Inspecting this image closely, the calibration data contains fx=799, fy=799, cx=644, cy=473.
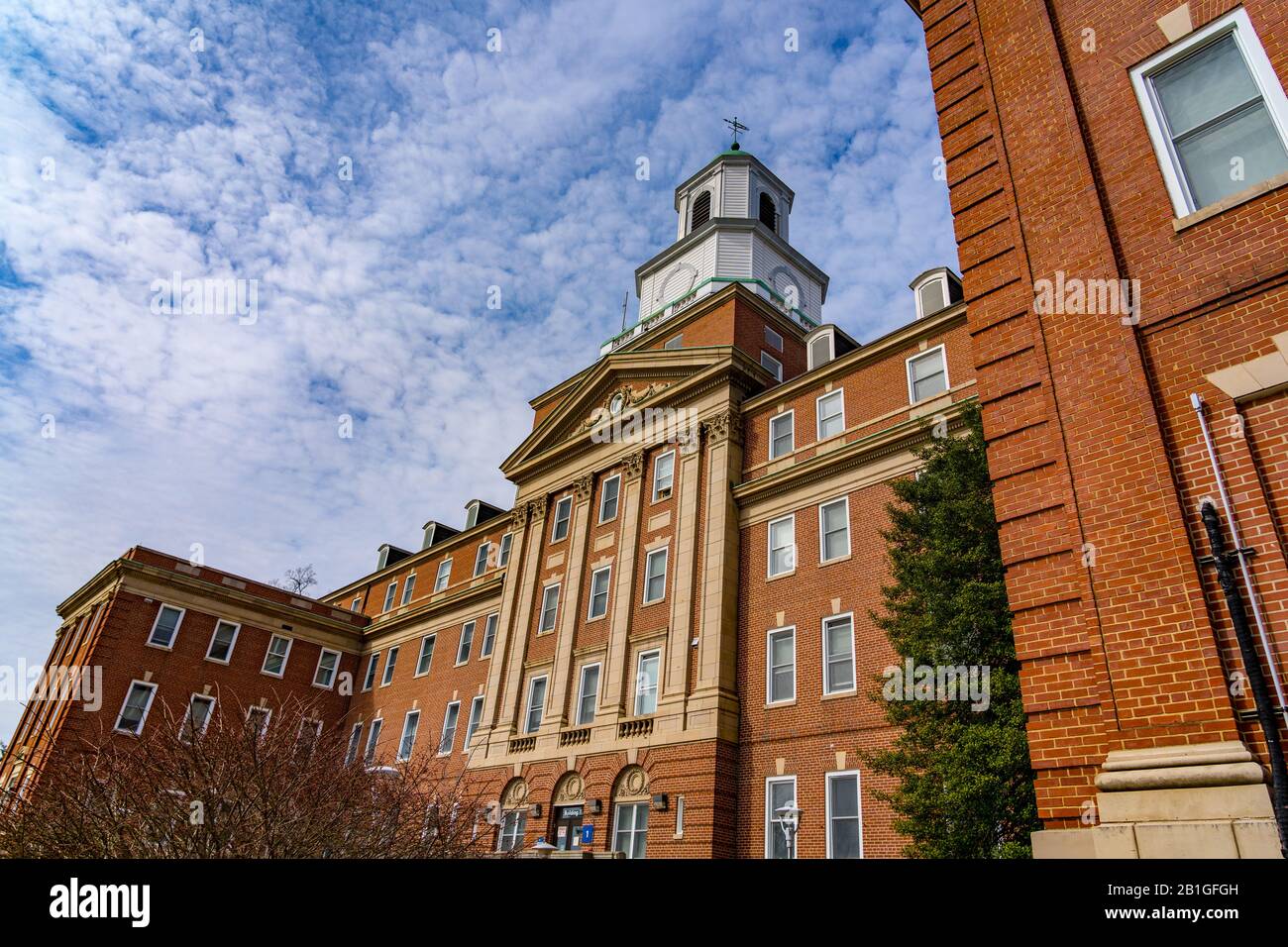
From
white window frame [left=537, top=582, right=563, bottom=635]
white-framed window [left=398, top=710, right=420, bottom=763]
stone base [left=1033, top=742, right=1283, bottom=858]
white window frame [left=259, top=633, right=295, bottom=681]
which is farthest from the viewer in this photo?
white window frame [left=259, top=633, right=295, bottom=681]

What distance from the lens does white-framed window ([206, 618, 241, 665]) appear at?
44281 mm

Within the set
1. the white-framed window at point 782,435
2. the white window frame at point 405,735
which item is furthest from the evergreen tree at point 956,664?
the white window frame at point 405,735

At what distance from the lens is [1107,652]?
6.86 m

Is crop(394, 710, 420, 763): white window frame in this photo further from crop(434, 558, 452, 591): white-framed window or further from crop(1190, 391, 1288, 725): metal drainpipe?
crop(1190, 391, 1288, 725): metal drainpipe

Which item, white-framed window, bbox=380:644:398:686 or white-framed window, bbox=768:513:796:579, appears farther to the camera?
white-framed window, bbox=380:644:398:686

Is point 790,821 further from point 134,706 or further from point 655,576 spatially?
point 134,706

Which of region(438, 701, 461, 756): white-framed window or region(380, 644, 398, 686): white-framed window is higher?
region(380, 644, 398, 686): white-framed window

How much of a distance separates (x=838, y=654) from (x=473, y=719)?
67.1 ft

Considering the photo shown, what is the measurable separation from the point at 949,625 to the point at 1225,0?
39.9ft

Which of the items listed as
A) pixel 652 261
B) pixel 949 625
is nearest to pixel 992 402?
pixel 949 625

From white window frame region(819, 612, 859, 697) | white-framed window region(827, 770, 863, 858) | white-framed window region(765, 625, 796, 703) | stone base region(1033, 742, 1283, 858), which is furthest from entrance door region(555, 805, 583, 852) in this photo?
stone base region(1033, 742, 1283, 858)

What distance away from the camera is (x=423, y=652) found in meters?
44.2

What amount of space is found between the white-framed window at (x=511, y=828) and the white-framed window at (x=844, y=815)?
12.8m

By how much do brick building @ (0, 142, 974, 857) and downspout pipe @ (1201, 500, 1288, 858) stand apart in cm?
1346
